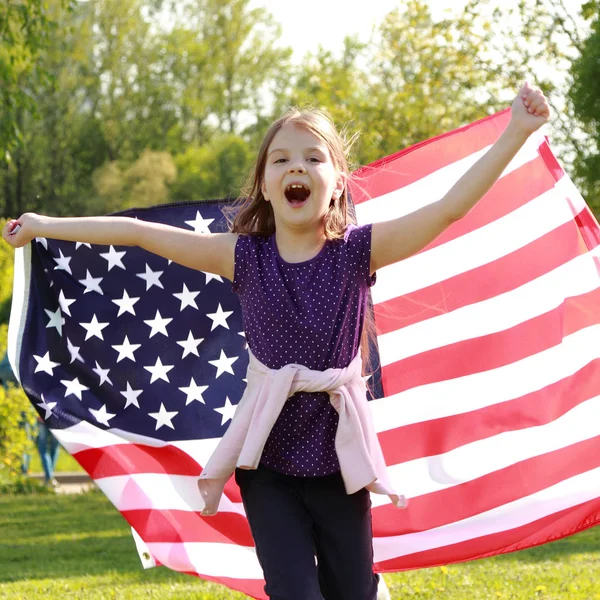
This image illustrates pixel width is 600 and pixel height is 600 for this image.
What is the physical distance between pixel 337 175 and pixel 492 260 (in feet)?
5.58

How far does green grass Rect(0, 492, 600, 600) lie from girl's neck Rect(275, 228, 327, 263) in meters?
3.10

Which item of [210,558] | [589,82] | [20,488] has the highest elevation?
[589,82]

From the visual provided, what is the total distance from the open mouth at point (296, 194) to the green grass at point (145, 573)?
325cm

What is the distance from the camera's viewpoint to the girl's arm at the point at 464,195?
3.25 meters

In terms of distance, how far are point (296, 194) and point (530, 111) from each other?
2.69 feet

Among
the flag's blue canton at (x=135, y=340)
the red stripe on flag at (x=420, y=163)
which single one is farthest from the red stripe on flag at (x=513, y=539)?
the red stripe on flag at (x=420, y=163)

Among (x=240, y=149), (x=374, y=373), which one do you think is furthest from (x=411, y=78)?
(x=240, y=149)

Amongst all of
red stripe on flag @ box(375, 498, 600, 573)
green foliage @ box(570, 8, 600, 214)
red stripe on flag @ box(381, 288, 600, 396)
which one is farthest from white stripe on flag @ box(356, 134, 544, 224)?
green foliage @ box(570, 8, 600, 214)

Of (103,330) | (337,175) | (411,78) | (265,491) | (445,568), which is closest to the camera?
(265,491)

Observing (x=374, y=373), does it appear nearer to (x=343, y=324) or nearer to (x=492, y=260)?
(x=492, y=260)

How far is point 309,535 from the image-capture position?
3.54 m

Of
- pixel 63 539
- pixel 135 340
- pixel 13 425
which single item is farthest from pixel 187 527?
pixel 13 425

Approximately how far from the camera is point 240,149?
48.2 meters

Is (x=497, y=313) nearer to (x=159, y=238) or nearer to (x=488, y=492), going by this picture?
(x=488, y=492)
